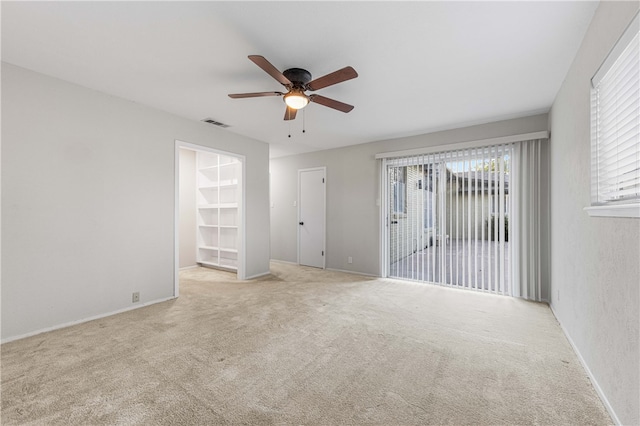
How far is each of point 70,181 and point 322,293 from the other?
3.25 m

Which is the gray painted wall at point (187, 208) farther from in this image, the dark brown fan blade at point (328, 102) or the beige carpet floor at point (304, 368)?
the dark brown fan blade at point (328, 102)

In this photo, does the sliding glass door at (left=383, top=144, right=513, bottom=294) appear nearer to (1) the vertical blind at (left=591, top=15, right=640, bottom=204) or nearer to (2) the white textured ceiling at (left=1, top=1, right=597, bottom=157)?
(2) the white textured ceiling at (left=1, top=1, right=597, bottom=157)

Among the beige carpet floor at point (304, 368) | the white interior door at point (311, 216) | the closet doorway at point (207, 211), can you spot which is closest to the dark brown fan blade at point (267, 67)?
the beige carpet floor at point (304, 368)

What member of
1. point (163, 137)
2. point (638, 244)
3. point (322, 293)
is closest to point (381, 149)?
point (322, 293)

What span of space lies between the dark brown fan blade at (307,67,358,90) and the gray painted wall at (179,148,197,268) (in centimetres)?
442

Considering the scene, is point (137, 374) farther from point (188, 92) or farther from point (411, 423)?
point (188, 92)

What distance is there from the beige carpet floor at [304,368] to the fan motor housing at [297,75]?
239 centimetres

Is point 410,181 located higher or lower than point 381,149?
lower

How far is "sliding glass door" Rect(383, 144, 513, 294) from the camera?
3.90 meters

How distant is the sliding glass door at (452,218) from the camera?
3.90m

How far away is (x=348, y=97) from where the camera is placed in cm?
319

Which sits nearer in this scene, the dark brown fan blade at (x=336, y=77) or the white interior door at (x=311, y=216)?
the dark brown fan blade at (x=336, y=77)

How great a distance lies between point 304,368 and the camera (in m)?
2.08

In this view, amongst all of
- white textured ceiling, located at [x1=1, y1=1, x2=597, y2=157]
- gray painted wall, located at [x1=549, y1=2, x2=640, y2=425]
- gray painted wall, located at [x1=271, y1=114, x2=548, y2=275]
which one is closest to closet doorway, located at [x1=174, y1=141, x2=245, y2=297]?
gray painted wall, located at [x1=271, y1=114, x2=548, y2=275]
